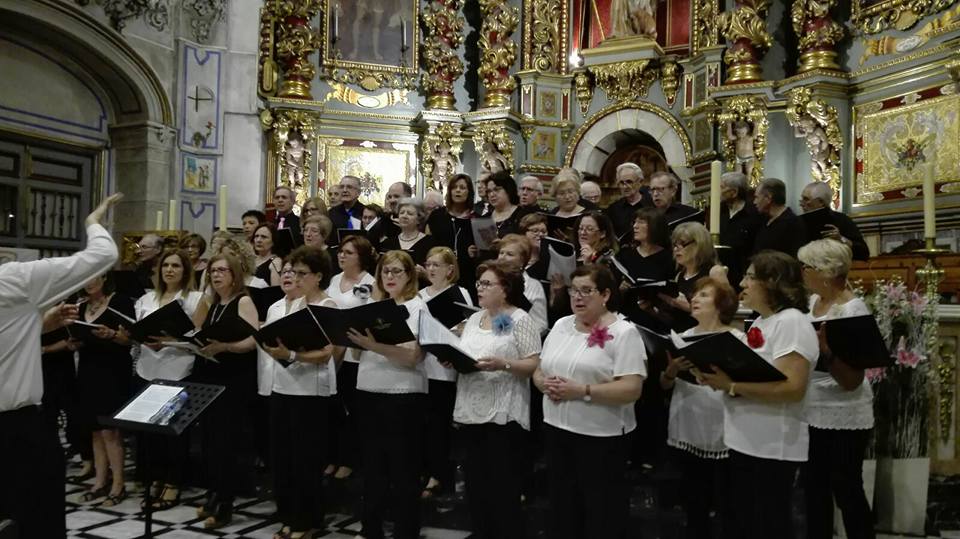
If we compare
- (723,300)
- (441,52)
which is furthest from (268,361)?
(441,52)

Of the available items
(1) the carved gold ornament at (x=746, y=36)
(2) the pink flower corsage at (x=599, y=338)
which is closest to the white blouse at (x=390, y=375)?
(2) the pink flower corsage at (x=599, y=338)

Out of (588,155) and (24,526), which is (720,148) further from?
(24,526)

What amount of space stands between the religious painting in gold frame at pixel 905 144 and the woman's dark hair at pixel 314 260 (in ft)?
20.5

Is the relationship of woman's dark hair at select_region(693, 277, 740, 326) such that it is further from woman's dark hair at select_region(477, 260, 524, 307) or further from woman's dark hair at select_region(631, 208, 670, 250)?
woman's dark hair at select_region(631, 208, 670, 250)

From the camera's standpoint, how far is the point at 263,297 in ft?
16.8

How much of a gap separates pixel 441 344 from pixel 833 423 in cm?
177

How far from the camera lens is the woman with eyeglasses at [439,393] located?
4.28 metres

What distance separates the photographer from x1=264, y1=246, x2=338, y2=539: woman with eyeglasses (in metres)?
4.20

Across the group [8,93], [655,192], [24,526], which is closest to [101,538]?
[24,526]

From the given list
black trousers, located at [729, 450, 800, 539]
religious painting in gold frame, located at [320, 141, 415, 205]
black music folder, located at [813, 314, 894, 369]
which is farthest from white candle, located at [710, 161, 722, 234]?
religious painting in gold frame, located at [320, 141, 415, 205]

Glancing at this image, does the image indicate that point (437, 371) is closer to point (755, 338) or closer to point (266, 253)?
point (755, 338)

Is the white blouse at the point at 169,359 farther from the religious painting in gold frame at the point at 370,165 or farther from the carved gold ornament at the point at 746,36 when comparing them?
the carved gold ornament at the point at 746,36

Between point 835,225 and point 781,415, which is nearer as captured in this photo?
point 781,415

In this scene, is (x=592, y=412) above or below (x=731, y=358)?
below
